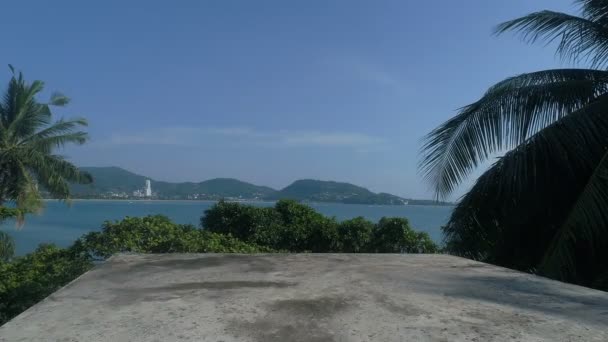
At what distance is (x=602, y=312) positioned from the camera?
125 inches

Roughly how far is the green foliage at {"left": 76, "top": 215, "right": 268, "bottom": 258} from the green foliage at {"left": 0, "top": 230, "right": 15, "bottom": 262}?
13.3 ft

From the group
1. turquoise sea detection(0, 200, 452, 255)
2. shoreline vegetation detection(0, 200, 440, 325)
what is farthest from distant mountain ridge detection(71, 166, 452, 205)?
shoreline vegetation detection(0, 200, 440, 325)

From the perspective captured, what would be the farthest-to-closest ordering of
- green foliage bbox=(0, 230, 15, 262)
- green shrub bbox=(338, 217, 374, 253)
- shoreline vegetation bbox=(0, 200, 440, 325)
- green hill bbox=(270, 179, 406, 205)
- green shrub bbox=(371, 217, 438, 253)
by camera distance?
green hill bbox=(270, 179, 406, 205)
green shrub bbox=(338, 217, 374, 253)
green shrub bbox=(371, 217, 438, 253)
green foliage bbox=(0, 230, 15, 262)
shoreline vegetation bbox=(0, 200, 440, 325)

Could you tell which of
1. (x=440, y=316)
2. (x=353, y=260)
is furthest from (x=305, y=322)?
(x=353, y=260)

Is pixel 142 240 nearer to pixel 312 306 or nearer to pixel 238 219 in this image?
pixel 238 219

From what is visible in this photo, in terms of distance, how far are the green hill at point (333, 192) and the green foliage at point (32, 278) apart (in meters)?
34.0

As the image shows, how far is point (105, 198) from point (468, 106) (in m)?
40.7

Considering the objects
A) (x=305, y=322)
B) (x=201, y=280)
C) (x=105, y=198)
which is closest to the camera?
(x=305, y=322)

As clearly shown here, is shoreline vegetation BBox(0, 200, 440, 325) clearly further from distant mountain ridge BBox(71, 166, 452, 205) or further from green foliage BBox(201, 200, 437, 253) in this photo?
distant mountain ridge BBox(71, 166, 452, 205)

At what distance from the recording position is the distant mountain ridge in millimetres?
41750

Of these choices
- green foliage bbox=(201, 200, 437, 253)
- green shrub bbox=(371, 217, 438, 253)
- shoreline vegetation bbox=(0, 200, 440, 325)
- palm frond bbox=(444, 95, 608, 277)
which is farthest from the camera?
green foliage bbox=(201, 200, 437, 253)

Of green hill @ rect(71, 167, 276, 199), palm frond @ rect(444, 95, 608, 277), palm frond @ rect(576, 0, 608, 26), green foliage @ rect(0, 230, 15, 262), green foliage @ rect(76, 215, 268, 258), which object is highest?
palm frond @ rect(576, 0, 608, 26)

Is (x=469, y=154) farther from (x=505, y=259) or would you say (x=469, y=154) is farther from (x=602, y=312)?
(x=602, y=312)

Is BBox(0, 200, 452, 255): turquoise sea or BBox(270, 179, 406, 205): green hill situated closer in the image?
BBox(0, 200, 452, 255): turquoise sea
